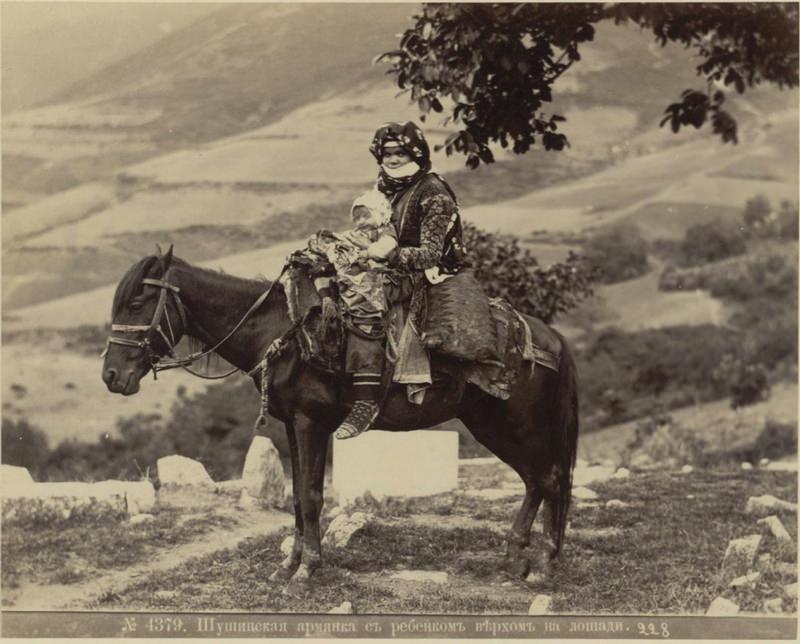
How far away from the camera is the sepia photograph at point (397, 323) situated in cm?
692

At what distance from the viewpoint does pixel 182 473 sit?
9.66 m

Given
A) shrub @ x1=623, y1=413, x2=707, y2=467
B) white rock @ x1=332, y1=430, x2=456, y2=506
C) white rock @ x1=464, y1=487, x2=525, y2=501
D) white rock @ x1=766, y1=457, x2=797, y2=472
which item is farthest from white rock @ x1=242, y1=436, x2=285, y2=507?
white rock @ x1=766, y1=457, x2=797, y2=472

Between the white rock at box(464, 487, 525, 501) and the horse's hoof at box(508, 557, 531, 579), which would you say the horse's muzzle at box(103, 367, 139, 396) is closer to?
the horse's hoof at box(508, 557, 531, 579)

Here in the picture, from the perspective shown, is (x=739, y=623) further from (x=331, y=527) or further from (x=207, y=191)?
(x=207, y=191)

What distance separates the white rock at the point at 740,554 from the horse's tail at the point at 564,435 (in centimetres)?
126

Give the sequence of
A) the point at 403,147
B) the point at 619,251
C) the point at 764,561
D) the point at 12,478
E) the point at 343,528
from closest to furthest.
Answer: the point at 403,147
the point at 764,561
the point at 343,528
the point at 12,478
the point at 619,251

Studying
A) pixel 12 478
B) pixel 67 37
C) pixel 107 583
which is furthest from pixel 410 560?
pixel 67 37

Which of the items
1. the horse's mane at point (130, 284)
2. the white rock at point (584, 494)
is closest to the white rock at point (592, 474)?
the white rock at point (584, 494)

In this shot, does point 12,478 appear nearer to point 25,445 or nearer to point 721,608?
point 25,445

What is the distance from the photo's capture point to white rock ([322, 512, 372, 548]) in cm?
789

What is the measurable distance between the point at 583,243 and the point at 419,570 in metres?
9.27

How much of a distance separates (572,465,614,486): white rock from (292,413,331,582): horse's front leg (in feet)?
16.5

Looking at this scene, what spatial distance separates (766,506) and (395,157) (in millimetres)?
5057

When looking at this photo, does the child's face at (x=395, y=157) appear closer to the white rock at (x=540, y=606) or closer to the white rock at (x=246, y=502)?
the white rock at (x=540, y=606)
